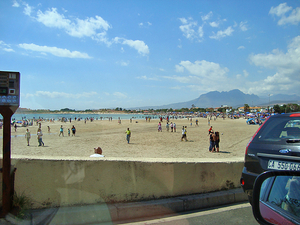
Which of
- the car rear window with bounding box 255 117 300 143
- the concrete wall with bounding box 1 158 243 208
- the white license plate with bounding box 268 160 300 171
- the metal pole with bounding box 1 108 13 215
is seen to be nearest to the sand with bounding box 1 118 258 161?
the concrete wall with bounding box 1 158 243 208

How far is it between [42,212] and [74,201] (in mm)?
517

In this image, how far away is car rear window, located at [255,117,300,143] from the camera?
3387mm

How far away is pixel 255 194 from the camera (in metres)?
1.78

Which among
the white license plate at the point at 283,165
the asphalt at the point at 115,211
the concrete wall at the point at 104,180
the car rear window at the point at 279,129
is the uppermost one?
the car rear window at the point at 279,129

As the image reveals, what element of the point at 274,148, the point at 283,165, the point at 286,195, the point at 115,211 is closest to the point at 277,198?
the point at 286,195

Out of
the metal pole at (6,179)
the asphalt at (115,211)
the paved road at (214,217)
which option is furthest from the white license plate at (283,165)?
the metal pole at (6,179)

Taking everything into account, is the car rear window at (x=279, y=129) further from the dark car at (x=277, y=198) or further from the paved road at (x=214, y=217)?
the dark car at (x=277, y=198)

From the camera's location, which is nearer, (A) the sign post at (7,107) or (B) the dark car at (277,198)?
(B) the dark car at (277,198)

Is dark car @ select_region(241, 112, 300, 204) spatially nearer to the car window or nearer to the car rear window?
the car rear window

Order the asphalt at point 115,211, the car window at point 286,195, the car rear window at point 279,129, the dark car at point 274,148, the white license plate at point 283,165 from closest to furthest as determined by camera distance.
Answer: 1. the car window at point 286,195
2. the white license plate at point 283,165
3. the dark car at point 274,148
4. the car rear window at point 279,129
5. the asphalt at point 115,211

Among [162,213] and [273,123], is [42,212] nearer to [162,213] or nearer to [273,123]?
[162,213]

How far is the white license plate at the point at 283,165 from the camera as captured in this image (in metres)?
2.80

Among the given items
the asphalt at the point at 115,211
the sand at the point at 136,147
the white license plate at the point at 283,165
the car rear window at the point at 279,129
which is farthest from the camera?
the sand at the point at 136,147

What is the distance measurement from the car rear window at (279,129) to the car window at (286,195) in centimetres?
184
